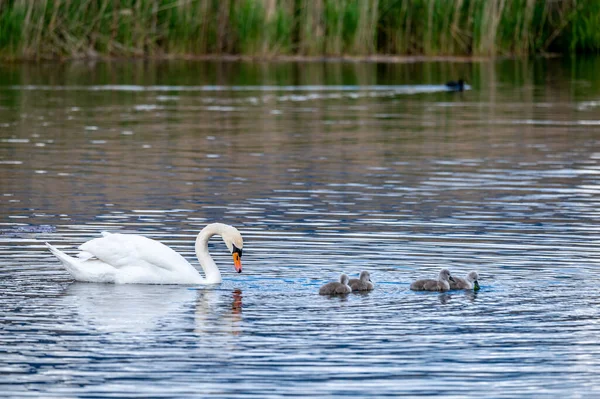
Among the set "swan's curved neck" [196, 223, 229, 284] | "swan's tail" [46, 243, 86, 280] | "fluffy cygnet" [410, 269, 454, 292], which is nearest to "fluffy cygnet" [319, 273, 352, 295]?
"fluffy cygnet" [410, 269, 454, 292]

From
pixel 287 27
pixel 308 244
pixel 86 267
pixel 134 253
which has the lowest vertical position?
pixel 308 244

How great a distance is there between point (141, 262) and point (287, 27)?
2753 cm

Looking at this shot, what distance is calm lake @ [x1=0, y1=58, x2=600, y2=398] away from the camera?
8539mm

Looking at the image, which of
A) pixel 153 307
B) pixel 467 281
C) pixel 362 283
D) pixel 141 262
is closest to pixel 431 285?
pixel 467 281

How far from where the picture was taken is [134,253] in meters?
11.3

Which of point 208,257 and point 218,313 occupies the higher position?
point 208,257

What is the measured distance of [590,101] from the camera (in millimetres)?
29703

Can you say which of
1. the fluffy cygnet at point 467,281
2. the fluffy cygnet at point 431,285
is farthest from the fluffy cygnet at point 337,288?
the fluffy cygnet at point 467,281

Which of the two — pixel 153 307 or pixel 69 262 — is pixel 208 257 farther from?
pixel 153 307

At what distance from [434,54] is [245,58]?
473cm

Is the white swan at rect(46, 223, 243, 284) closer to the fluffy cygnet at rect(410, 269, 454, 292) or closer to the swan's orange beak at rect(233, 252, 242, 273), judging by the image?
the swan's orange beak at rect(233, 252, 242, 273)

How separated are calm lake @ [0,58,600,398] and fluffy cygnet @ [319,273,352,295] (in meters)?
0.07

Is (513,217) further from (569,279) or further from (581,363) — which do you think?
(581,363)

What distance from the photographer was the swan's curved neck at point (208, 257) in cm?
1124
